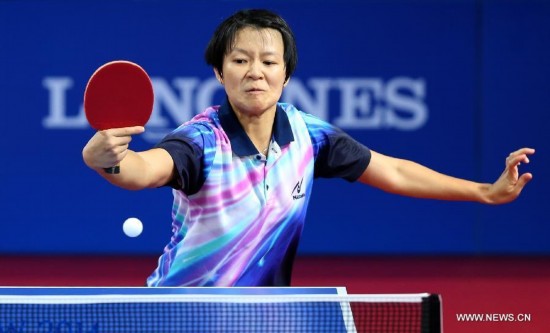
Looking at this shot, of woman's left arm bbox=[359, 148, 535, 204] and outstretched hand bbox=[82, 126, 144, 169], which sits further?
woman's left arm bbox=[359, 148, 535, 204]

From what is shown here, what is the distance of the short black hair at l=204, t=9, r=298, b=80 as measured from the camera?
3.85m

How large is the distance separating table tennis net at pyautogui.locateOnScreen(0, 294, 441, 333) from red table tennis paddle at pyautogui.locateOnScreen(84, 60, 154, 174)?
0.39 metres

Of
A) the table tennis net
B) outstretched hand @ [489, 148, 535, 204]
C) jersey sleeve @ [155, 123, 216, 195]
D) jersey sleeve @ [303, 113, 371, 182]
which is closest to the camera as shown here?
the table tennis net

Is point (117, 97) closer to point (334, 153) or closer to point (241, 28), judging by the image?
point (241, 28)

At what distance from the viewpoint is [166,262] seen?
396 centimetres

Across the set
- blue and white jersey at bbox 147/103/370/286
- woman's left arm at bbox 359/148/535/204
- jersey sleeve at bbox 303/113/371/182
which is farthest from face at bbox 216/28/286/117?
woman's left arm at bbox 359/148/535/204

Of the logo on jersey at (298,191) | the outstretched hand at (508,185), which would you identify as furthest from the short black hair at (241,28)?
the outstretched hand at (508,185)

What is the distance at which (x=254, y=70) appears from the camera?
12.3 feet

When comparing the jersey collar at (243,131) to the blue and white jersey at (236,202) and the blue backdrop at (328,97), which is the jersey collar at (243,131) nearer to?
the blue and white jersey at (236,202)

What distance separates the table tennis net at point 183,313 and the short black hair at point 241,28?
92 cm

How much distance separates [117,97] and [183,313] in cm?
62

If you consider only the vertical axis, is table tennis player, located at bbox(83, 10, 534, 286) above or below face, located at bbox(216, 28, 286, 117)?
below

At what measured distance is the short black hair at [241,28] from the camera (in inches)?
152

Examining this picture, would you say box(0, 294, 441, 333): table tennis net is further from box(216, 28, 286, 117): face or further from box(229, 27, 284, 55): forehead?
box(229, 27, 284, 55): forehead
